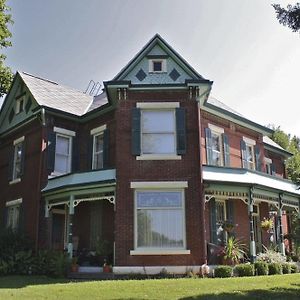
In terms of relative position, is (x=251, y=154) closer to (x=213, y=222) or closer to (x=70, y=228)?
(x=213, y=222)

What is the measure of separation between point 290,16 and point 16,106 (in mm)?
16084

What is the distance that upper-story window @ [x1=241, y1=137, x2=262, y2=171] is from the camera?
70.0 feet

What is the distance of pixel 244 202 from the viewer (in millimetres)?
18266

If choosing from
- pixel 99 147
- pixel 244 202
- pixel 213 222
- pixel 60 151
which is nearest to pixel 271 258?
pixel 213 222

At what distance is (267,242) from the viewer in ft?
68.9

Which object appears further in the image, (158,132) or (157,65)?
(157,65)

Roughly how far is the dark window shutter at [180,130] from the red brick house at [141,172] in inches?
1.5

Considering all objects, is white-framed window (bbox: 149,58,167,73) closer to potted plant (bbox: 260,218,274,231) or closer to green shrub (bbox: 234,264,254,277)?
green shrub (bbox: 234,264,254,277)

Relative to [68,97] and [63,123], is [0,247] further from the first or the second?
[68,97]

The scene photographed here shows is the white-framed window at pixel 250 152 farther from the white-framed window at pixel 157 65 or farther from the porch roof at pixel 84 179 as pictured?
the porch roof at pixel 84 179

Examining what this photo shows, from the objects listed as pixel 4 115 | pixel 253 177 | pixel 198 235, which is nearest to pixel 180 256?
pixel 198 235

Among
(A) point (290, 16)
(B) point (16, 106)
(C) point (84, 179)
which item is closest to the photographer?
(A) point (290, 16)

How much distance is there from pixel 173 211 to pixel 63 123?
7.66m

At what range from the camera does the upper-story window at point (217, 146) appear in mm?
19031
